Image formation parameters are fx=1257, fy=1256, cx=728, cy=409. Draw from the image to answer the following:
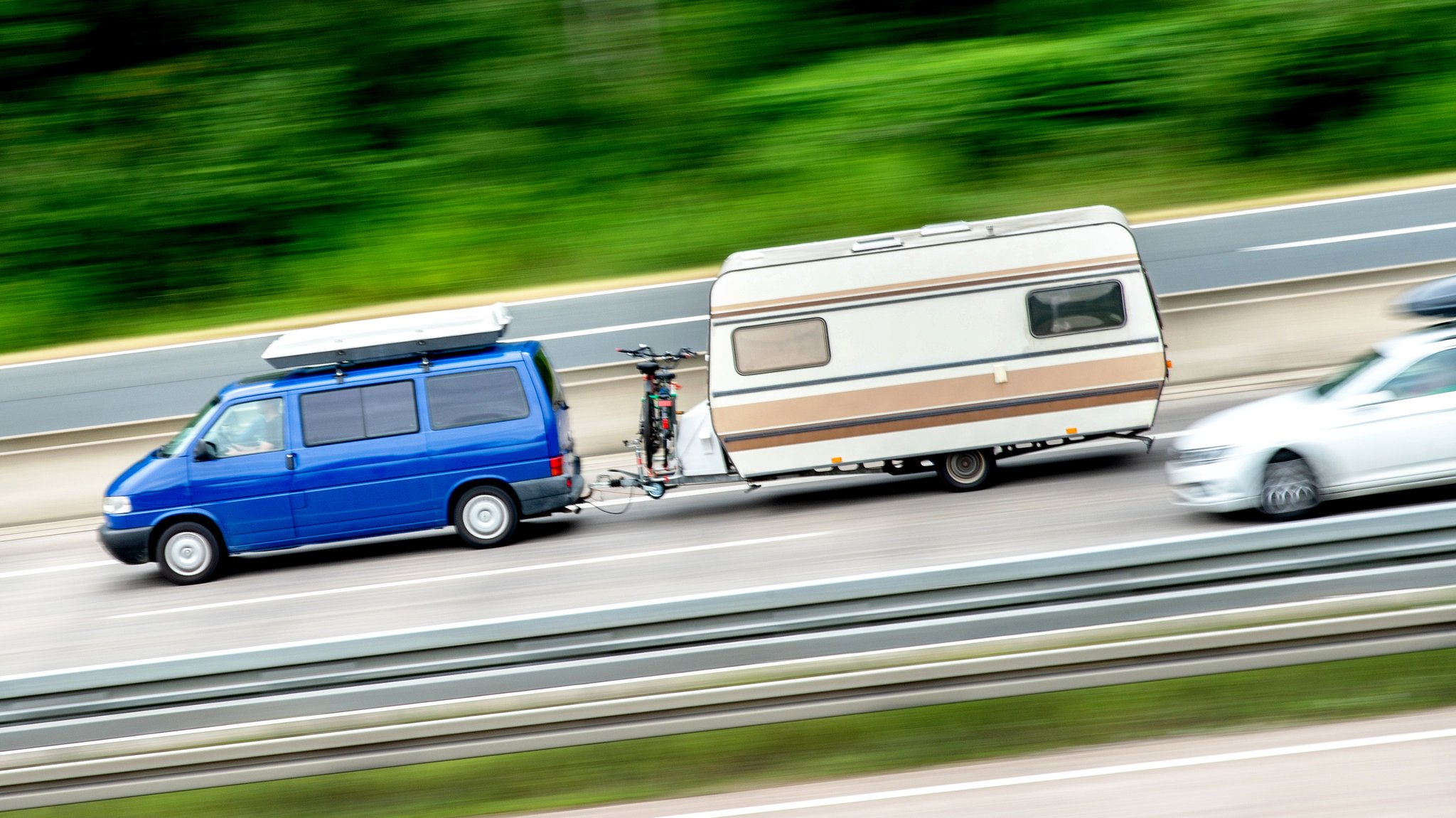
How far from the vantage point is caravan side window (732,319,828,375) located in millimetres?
12617

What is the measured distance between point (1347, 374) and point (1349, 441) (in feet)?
2.18

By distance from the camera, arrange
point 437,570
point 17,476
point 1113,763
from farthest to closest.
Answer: point 17,476, point 437,570, point 1113,763

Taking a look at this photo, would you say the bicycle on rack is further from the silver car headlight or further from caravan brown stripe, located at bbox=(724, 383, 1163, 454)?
the silver car headlight

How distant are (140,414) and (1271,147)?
55.3 feet

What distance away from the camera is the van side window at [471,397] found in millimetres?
Result: 12453

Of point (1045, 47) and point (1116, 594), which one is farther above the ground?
point (1045, 47)

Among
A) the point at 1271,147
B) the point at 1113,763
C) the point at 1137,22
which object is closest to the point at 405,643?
the point at 1113,763

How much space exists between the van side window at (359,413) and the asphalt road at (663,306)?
3886mm

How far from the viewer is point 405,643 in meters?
6.61

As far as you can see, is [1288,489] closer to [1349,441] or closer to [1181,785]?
[1349,441]

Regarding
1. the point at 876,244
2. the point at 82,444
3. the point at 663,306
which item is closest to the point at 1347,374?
the point at 876,244

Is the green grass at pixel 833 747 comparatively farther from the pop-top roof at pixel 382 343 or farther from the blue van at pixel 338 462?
the pop-top roof at pixel 382 343

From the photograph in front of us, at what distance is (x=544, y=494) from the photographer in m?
12.6

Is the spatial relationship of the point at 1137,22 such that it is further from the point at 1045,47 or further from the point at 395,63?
the point at 395,63
